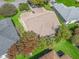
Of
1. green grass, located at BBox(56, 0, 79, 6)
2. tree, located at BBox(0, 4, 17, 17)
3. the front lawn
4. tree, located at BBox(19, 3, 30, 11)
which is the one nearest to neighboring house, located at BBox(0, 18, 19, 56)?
tree, located at BBox(0, 4, 17, 17)

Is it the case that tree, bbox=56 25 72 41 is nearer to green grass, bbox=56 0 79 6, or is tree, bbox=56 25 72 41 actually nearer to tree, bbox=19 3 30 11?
tree, bbox=19 3 30 11

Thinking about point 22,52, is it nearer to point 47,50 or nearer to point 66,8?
point 47,50

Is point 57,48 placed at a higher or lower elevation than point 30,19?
lower

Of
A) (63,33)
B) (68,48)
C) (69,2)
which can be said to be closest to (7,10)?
(63,33)

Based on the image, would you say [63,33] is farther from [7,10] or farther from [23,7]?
[7,10]

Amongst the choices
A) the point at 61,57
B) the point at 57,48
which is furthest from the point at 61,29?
the point at 61,57
